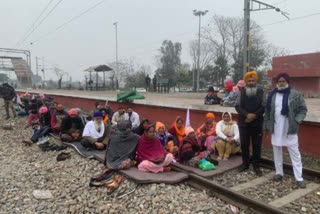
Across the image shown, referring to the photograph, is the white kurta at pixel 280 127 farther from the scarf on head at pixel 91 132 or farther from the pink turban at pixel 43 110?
the pink turban at pixel 43 110

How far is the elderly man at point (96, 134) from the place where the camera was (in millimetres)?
7234

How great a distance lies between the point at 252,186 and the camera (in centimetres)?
471

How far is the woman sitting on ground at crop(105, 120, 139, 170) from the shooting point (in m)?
5.58

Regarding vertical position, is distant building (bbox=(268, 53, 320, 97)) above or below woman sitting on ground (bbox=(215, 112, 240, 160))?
above

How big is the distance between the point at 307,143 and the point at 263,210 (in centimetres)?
296

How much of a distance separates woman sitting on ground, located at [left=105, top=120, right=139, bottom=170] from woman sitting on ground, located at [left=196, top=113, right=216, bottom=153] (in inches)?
74.1

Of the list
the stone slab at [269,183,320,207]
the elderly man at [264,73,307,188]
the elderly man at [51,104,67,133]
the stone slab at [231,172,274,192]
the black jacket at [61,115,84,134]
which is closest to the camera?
Result: the stone slab at [269,183,320,207]

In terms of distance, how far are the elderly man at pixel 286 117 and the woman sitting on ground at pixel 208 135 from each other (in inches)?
76.5

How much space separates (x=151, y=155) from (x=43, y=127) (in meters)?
5.62

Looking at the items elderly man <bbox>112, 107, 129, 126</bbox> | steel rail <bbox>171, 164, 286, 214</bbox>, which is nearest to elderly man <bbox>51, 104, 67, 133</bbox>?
elderly man <bbox>112, 107, 129, 126</bbox>

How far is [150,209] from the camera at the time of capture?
3967mm

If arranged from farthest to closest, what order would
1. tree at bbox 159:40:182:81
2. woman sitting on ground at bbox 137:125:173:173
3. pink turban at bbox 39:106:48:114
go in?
tree at bbox 159:40:182:81 → pink turban at bbox 39:106:48:114 → woman sitting on ground at bbox 137:125:173:173

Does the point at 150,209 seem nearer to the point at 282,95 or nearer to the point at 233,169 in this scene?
the point at 233,169

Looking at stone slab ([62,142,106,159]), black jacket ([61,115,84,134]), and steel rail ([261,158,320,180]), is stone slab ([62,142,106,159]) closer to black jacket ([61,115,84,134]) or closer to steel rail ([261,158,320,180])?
black jacket ([61,115,84,134])
